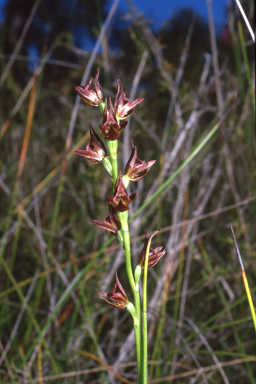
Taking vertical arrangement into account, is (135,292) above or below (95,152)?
below

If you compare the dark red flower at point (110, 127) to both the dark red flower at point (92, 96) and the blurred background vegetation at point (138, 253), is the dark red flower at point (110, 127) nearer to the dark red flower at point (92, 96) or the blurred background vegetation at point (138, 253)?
the dark red flower at point (92, 96)

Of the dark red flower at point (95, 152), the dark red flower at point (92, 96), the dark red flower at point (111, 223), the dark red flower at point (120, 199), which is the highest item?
the dark red flower at point (92, 96)

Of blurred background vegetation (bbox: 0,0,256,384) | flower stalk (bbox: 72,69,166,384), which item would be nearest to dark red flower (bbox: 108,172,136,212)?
flower stalk (bbox: 72,69,166,384)

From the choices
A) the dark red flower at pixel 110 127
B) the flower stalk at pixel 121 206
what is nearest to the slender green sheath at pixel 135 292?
the flower stalk at pixel 121 206

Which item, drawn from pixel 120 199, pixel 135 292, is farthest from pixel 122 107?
pixel 135 292

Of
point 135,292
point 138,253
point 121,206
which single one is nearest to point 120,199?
point 121,206

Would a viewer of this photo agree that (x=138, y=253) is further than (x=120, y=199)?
Yes

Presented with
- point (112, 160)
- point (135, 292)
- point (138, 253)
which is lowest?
point (138, 253)

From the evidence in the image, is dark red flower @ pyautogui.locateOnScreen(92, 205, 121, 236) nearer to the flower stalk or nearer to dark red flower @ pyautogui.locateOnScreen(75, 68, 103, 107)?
the flower stalk

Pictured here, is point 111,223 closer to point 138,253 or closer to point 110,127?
point 110,127

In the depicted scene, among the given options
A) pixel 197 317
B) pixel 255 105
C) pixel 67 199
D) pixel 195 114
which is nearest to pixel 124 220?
pixel 255 105

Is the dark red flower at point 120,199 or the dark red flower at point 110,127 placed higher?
the dark red flower at point 110,127
